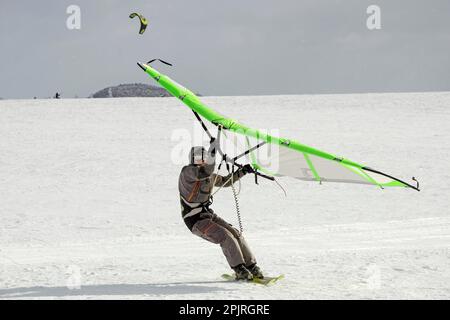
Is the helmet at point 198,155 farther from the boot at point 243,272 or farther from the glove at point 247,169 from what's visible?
the boot at point 243,272

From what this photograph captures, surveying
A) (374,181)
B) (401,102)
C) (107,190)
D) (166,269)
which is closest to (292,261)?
(166,269)

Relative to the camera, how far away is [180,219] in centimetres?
1363

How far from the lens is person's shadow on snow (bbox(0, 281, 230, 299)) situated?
7.78 metres

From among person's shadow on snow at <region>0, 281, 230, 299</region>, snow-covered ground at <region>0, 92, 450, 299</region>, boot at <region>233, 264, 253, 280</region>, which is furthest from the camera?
snow-covered ground at <region>0, 92, 450, 299</region>

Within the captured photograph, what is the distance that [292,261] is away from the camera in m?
9.77

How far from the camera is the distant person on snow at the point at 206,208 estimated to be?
7.82 metres

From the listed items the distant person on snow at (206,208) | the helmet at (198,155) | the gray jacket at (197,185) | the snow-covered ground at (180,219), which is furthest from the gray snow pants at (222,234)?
the helmet at (198,155)

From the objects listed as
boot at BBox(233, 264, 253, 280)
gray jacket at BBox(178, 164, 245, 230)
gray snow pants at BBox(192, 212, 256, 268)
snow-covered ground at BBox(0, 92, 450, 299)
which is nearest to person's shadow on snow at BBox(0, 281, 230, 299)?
snow-covered ground at BBox(0, 92, 450, 299)

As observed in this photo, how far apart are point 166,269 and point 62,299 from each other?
2119 mm

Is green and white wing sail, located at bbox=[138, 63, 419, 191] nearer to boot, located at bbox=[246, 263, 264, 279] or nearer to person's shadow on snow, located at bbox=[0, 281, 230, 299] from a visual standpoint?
boot, located at bbox=[246, 263, 264, 279]

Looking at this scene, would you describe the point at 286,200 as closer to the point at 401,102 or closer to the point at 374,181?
the point at 374,181

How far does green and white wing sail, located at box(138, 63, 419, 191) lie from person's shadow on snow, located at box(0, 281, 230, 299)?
181 cm

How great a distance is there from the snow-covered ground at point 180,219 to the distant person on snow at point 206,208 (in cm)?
36
